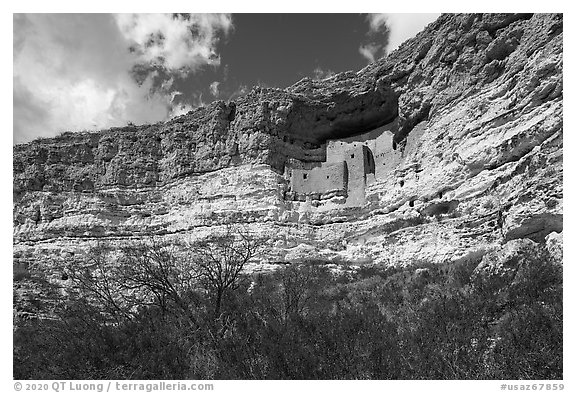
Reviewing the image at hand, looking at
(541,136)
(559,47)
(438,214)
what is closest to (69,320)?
(438,214)

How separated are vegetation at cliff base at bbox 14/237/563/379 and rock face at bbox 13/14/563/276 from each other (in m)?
2.21

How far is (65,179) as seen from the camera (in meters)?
28.4

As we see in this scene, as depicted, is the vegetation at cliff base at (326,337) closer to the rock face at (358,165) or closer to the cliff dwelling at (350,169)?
the rock face at (358,165)

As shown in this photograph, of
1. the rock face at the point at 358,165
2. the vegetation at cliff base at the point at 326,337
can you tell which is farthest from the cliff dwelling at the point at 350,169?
the vegetation at cliff base at the point at 326,337

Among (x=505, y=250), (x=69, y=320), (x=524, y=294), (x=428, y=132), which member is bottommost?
(x=69, y=320)

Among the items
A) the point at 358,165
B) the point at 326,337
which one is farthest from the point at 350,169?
the point at 326,337

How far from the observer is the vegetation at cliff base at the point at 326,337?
840 centimetres

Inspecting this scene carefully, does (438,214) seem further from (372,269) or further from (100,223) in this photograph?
(100,223)

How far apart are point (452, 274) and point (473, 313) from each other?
4.05 metres

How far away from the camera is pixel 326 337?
989cm

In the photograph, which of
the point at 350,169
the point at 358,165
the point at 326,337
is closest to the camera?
the point at 326,337

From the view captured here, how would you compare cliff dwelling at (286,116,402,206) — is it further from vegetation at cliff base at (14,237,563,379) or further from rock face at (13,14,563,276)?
vegetation at cliff base at (14,237,563,379)

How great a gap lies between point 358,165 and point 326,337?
46.4ft

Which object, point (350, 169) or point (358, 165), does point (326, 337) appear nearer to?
point (358, 165)
